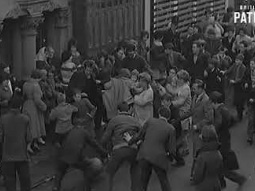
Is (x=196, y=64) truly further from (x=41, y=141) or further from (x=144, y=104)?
(x=41, y=141)

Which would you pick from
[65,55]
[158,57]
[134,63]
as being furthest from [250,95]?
[65,55]

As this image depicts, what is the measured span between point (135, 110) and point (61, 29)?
6189 millimetres

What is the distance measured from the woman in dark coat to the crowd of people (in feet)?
0.05

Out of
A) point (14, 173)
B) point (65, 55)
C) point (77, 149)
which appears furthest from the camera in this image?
point (65, 55)

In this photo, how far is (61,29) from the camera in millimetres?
21156

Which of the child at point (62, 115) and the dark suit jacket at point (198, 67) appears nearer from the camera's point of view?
the child at point (62, 115)

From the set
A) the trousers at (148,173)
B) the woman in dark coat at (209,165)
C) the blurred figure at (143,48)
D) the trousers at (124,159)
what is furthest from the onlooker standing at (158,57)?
the woman in dark coat at (209,165)

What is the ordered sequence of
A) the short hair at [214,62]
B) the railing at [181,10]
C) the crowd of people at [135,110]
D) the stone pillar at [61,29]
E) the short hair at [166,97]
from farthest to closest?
the railing at [181,10] < the stone pillar at [61,29] < the short hair at [214,62] < the short hair at [166,97] < the crowd of people at [135,110]

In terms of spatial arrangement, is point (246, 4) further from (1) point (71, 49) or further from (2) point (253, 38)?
(1) point (71, 49)

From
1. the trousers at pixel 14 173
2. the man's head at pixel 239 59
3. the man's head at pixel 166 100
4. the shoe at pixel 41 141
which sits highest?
the man's head at pixel 239 59

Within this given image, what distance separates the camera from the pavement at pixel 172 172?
47.3 ft

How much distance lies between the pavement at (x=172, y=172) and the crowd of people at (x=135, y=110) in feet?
0.77

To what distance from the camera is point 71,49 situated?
62.1ft

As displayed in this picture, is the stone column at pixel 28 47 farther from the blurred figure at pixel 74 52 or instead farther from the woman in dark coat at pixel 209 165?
the woman in dark coat at pixel 209 165
